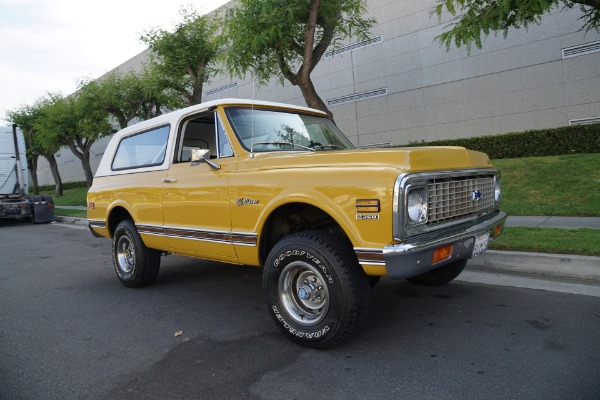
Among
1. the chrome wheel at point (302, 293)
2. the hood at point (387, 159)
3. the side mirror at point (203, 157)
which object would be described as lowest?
the chrome wheel at point (302, 293)

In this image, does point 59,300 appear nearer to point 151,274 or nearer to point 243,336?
point 151,274

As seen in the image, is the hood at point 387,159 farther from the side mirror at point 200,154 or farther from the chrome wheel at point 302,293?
the chrome wheel at point 302,293

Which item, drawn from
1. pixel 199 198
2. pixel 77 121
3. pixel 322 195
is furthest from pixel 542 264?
pixel 77 121

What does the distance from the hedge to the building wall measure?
1.02 metres

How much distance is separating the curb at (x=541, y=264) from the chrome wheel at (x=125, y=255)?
14.0 ft

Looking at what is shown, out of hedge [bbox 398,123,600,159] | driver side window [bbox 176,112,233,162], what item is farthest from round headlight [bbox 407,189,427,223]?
hedge [bbox 398,123,600,159]

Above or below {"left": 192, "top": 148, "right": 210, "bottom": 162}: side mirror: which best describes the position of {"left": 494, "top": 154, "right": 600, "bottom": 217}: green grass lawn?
below

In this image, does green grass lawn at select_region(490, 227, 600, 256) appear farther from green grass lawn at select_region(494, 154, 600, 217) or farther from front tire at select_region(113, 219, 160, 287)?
front tire at select_region(113, 219, 160, 287)

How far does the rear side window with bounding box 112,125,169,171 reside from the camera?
16.0ft

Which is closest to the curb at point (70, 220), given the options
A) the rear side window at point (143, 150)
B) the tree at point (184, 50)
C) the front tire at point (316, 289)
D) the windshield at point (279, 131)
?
the tree at point (184, 50)

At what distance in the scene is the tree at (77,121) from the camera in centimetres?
2236

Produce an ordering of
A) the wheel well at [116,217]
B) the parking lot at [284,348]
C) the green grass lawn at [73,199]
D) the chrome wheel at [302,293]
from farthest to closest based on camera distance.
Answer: the green grass lawn at [73,199], the wheel well at [116,217], the chrome wheel at [302,293], the parking lot at [284,348]

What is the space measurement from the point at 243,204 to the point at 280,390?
158 cm

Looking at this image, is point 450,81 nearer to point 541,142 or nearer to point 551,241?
point 541,142
